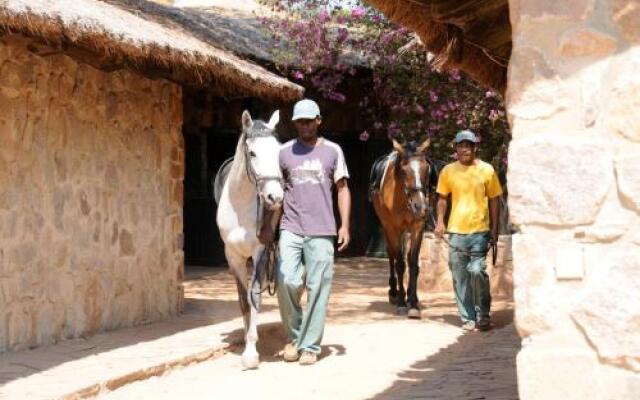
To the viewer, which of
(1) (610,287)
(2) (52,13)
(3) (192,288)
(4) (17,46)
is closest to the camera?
(1) (610,287)

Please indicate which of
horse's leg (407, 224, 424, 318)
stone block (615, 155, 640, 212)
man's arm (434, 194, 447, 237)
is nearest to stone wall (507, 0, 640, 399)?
stone block (615, 155, 640, 212)

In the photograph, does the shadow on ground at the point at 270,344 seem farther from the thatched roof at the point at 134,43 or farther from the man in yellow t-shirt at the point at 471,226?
the thatched roof at the point at 134,43

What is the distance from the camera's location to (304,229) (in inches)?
271

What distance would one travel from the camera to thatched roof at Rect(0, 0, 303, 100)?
20.5 ft

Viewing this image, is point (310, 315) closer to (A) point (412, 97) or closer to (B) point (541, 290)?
(B) point (541, 290)

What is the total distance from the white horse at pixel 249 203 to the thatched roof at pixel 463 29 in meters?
1.67

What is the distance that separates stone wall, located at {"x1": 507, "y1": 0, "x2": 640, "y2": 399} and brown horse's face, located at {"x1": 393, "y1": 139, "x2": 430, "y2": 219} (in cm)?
588

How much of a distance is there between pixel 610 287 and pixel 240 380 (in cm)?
384

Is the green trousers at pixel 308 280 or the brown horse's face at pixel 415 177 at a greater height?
the brown horse's face at pixel 415 177

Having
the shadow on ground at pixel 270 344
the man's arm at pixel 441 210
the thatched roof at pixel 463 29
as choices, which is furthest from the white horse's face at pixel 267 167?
the man's arm at pixel 441 210

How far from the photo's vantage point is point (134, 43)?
7027 mm

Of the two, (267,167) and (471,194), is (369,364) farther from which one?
A: (471,194)

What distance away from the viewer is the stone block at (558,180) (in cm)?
298

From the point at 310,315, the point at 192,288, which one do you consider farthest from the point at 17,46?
the point at 192,288
